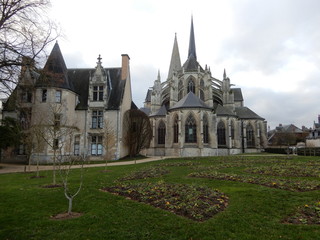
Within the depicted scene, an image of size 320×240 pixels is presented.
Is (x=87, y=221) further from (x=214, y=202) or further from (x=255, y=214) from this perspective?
(x=255, y=214)

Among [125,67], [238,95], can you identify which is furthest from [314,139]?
[125,67]

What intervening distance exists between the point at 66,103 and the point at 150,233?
73.7 ft

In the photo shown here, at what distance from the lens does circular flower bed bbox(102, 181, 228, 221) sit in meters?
6.37

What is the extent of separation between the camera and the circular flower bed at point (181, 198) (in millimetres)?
6368

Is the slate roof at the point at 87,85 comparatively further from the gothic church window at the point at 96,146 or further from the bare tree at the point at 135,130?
the gothic church window at the point at 96,146

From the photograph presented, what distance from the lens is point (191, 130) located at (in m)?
30.6

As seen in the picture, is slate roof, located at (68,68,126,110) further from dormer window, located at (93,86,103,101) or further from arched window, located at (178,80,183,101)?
arched window, located at (178,80,183,101)

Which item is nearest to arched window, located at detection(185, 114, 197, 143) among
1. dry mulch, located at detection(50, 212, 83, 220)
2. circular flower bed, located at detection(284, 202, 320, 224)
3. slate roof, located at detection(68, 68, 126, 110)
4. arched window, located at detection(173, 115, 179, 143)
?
arched window, located at detection(173, 115, 179, 143)

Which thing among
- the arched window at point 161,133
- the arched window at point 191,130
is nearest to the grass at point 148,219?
the arched window at point 191,130

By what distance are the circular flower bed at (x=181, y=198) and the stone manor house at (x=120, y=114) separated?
991 centimetres

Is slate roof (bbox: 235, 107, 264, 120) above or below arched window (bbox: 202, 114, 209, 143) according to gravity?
above

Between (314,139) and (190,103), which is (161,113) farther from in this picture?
(314,139)

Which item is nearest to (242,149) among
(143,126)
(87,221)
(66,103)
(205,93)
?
(205,93)

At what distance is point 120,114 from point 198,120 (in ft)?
35.0
